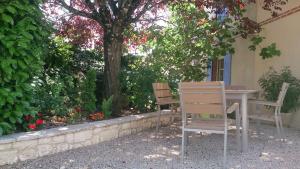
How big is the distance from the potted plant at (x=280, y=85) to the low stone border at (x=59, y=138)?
2.78 meters

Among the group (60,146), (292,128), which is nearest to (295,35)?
(292,128)

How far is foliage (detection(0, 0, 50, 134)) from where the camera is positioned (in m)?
4.35

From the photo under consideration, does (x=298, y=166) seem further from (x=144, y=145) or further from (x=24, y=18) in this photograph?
(x=24, y=18)

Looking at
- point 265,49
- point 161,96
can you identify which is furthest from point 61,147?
point 265,49

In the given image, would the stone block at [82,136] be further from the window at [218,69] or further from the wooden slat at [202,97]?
the window at [218,69]

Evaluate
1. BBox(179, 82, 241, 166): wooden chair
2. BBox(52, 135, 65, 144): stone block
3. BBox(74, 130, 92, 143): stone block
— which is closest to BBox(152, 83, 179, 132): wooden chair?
BBox(74, 130, 92, 143): stone block

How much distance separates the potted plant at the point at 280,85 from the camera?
22.5ft

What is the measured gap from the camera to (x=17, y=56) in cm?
452

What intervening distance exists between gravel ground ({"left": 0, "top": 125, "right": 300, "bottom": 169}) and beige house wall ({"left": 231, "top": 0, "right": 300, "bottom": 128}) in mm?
2006

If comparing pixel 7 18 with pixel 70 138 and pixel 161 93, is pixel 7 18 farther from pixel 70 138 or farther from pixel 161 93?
pixel 161 93

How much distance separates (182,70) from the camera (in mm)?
8664

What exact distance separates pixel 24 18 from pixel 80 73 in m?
3.56

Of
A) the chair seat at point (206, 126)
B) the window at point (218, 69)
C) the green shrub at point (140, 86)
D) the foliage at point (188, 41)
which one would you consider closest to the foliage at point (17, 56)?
the chair seat at point (206, 126)

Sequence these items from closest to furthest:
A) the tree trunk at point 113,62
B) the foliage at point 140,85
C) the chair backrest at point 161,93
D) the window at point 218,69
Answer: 1. the chair backrest at point 161,93
2. the tree trunk at point 113,62
3. the foliage at point 140,85
4. the window at point 218,69
